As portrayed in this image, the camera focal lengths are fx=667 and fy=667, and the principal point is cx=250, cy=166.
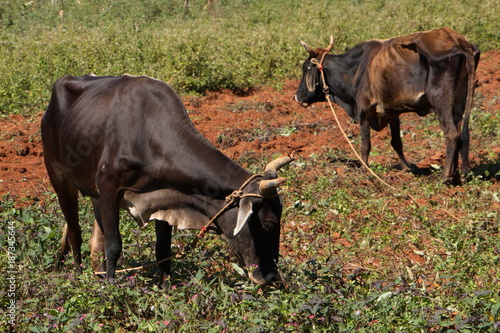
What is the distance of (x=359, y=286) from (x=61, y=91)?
2.97 m

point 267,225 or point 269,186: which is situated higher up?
point 269,186

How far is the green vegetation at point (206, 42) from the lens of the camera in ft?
41.3

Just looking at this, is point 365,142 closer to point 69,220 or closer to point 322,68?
point 322,68

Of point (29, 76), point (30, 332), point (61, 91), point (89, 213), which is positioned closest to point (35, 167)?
point (89, 213)

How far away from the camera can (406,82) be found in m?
8.12

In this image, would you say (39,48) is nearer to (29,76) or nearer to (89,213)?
(29,76)

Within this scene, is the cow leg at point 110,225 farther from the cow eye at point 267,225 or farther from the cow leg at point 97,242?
the cow eye at point 267,225

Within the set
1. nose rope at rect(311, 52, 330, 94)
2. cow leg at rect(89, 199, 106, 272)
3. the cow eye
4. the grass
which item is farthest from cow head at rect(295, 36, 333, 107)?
the cow eye

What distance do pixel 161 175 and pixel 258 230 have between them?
0.79 meters

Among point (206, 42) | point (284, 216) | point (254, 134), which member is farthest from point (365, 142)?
point (206, 42)

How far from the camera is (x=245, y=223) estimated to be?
429 cm

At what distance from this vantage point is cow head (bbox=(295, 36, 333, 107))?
937cm

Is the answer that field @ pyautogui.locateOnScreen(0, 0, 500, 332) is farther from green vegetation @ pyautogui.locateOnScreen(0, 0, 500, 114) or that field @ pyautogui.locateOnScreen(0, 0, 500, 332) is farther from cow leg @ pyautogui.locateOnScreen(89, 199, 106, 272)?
cow leg @ pyautogui.locateOnScreen(89, 199, 106, 272)

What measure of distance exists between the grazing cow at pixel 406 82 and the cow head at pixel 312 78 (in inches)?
0.6
